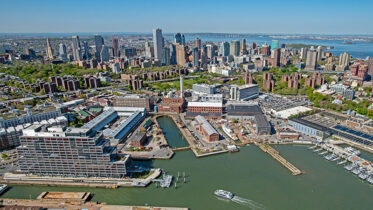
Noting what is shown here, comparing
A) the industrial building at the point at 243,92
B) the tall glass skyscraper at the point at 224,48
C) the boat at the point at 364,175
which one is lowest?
the boat at the point at 364,175

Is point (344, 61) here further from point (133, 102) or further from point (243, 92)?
point (133, 102)

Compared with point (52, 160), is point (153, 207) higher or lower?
lower

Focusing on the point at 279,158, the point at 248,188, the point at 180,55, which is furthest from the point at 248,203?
the point at 180,55

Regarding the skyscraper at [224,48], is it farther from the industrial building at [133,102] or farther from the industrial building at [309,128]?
the industrial building at [309,128]

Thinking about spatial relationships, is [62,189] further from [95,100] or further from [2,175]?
[95,100]

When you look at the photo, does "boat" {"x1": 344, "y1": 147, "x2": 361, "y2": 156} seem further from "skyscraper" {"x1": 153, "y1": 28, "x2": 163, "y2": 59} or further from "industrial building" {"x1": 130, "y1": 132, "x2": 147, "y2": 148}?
"skyscraper" {"x1": 153, "y1": 28, "x2": 163, "y2": 59}

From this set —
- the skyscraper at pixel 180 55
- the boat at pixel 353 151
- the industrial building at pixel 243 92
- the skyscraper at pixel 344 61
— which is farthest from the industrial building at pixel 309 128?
the skyscraper at pixel 180 55

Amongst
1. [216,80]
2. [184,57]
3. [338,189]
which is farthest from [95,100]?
[184,57]
